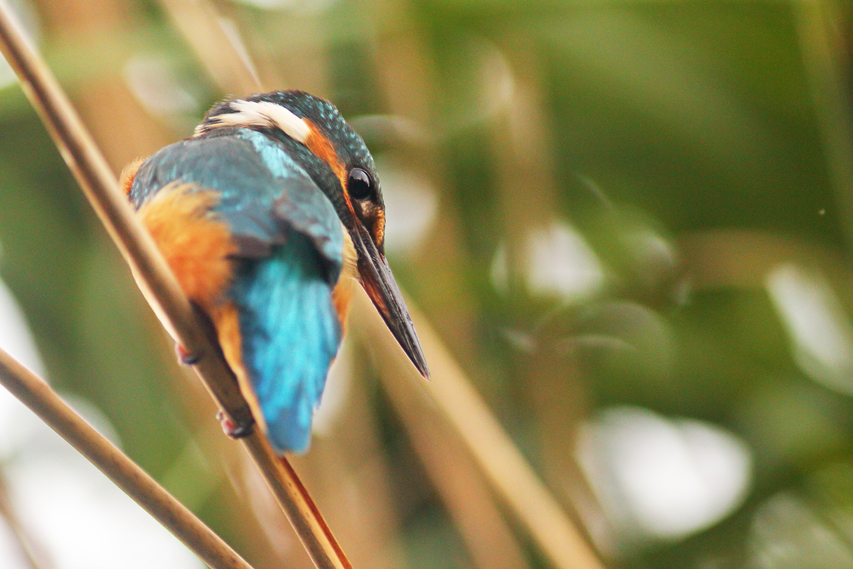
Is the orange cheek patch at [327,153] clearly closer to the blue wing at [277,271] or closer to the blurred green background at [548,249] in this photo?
the blue wing at [277,271]

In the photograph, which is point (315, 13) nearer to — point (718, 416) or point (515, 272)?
point (515, 272)

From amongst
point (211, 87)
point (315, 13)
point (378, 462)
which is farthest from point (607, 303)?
point (211, 87)

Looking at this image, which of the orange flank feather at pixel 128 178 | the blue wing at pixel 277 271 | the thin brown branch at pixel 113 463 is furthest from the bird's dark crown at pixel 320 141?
the thin brown branch at pixel 113 463

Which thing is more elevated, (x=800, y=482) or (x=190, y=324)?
(x=190, y=324)

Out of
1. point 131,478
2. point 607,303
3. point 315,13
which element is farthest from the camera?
point 607,303

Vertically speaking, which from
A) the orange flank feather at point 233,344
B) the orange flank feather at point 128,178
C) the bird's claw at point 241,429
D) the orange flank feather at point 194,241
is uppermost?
the orange flank feather at point 128,178

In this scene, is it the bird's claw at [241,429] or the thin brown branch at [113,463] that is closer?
the thin brown branch at [113,463]

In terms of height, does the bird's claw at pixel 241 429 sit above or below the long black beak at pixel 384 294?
above

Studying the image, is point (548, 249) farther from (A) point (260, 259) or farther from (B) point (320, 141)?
(A) point (260, 259)
